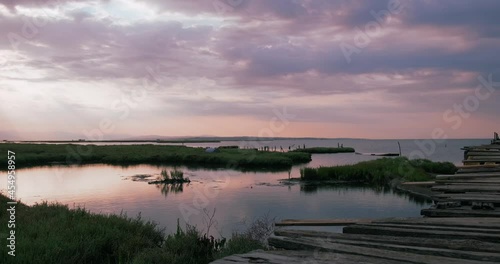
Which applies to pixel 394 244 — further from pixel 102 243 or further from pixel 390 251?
pixel 102 243

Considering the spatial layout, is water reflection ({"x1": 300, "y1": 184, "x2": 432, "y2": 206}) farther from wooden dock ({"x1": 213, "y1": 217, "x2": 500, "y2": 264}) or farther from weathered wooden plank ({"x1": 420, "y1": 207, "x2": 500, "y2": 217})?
wooden dock ({"x1": 213, "y1": 217, "x2": 500, "y2": 264})

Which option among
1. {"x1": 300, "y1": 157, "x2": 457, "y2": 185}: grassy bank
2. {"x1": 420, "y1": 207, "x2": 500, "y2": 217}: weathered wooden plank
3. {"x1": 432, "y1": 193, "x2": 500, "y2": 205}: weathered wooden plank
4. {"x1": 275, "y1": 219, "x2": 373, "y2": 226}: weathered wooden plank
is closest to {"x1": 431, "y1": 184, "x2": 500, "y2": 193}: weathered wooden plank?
{"x1": 432, "y1": 193, "x2": 500, "y2": 205}: weathered wooden plank

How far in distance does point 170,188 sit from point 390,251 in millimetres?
25283

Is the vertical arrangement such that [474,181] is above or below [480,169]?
below

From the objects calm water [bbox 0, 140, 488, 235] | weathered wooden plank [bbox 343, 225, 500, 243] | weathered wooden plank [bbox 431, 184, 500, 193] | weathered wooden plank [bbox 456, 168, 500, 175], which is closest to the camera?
weathered wooden plank [bbox 343, 225, 500, 243]

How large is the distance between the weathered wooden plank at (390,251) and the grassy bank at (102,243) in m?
4.52

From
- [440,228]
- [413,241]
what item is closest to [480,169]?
[440,228]

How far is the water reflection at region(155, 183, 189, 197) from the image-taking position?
1069 inches

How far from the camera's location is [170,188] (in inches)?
1118

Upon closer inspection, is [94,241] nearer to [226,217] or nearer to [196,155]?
[226,217]

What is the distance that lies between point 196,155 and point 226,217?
115 feet

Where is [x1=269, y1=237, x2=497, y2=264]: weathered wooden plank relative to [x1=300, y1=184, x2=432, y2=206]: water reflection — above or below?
above

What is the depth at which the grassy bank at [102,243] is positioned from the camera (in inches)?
346

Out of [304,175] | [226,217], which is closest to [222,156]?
[304,175]
